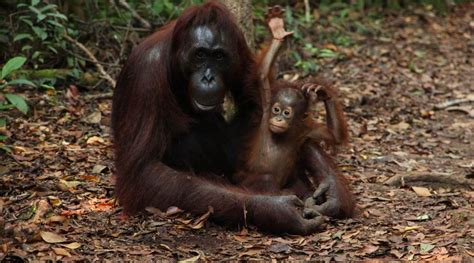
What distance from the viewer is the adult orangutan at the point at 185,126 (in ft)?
14.4

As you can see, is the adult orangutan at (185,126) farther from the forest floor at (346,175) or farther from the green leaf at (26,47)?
the green leaf at (26,47)

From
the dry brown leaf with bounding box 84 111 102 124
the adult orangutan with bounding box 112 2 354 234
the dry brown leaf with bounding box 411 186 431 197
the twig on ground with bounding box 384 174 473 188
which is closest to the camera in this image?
the adult orangutan with bounding box 112 2 354 234

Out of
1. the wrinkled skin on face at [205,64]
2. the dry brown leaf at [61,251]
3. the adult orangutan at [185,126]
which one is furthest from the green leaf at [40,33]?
the dry brown leaf at [61,251]

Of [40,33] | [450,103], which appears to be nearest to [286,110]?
[40,33]

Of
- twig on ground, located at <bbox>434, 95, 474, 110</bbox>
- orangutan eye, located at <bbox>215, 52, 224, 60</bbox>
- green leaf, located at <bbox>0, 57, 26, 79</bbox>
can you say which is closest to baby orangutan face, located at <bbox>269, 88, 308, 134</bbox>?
orangutan eye, located at <bbox>215, 52, 224, 60</bbox>

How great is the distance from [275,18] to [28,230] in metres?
2.04

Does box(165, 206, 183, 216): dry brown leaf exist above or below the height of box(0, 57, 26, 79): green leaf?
below

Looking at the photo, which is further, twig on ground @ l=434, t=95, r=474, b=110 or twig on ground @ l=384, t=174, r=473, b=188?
twig on ground @ l=434, t=95, r=474, b=110

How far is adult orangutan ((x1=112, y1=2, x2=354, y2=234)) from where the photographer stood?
14.4 ft

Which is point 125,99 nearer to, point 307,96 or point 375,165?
point 307,96

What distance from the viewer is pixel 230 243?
13.7ft

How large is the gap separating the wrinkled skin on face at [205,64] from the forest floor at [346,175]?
2.31 ft

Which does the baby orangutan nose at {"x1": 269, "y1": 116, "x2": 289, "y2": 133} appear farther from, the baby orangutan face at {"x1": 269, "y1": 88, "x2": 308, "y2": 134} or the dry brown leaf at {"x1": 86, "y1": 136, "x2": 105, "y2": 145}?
the dry brown leaf at {"x1": 86, "y1": 136, "x2": 105, "y2": 145}

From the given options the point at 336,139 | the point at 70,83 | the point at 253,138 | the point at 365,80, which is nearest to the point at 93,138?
the point at 70,83
